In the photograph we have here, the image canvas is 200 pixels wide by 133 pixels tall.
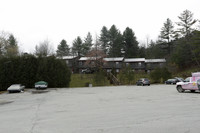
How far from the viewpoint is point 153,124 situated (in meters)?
6.36

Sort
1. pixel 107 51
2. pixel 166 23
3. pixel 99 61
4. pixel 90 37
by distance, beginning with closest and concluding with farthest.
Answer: pixel 99 61
pixel 166 23
pixel 107 51
pixel 90 37

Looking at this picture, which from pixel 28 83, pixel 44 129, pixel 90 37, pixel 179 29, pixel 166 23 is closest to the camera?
pixel 44 129

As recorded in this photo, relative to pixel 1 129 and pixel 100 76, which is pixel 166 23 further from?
pixel 1 129

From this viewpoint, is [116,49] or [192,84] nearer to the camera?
[192,84]

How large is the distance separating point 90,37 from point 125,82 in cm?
4446

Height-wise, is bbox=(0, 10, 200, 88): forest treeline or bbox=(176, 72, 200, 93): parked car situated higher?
bbox=(0, 10, 200, 88): forest treeline

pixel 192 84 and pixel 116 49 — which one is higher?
pixel 116 49

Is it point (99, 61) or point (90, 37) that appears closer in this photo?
point (99, 61)

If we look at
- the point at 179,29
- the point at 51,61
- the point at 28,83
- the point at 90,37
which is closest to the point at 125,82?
the point at 51,61

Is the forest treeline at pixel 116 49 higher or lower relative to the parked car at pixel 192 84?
higher

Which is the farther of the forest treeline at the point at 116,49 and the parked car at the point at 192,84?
the forest treeline at the point at 116,49

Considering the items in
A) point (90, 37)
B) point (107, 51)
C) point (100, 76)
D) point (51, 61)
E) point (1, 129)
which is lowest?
point (1, 129)

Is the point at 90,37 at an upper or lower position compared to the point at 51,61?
upper

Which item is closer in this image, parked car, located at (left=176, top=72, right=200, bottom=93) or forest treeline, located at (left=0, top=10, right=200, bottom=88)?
parked car, located at (left=176, top=72, right=200, bottom=93)
